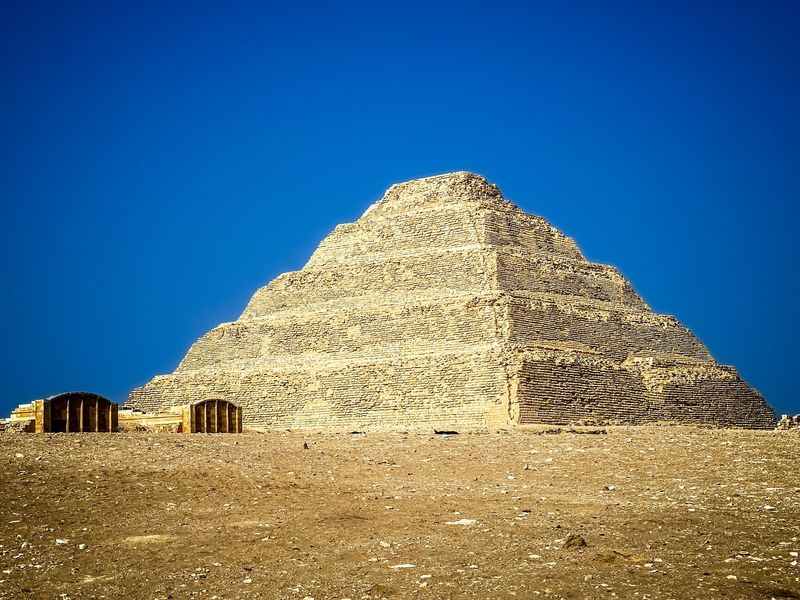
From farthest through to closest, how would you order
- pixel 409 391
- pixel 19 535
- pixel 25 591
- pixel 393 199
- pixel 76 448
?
1. pixel 393 199
2. pixel 409 391
3. pixel 76 448
4. pixel 19 535
5. pixel 25 591

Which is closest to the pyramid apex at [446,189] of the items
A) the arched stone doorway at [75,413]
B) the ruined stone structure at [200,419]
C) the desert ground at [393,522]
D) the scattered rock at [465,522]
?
the ruined stone structure at [200,419]

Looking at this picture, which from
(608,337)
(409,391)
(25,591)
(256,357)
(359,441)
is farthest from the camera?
(256,357)

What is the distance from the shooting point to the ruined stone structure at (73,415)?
25688 mm

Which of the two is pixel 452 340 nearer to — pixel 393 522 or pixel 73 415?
pixel 73 415

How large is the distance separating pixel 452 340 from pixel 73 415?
18299 mm

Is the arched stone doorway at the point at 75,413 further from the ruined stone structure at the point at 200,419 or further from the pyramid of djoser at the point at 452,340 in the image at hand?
the pyramid of djoser at the point at 452,340

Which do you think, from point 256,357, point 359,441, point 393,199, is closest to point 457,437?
point 359,441

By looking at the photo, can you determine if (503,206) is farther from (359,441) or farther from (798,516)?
(798,516)

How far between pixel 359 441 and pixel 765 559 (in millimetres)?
14119

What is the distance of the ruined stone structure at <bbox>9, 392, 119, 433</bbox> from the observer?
25.7 m

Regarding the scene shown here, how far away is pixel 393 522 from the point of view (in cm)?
1362

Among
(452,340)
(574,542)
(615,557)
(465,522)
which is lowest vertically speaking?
(615,557)

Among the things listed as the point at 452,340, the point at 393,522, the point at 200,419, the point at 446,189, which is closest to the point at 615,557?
the point at 393,522

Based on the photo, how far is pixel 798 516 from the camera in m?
13.5
